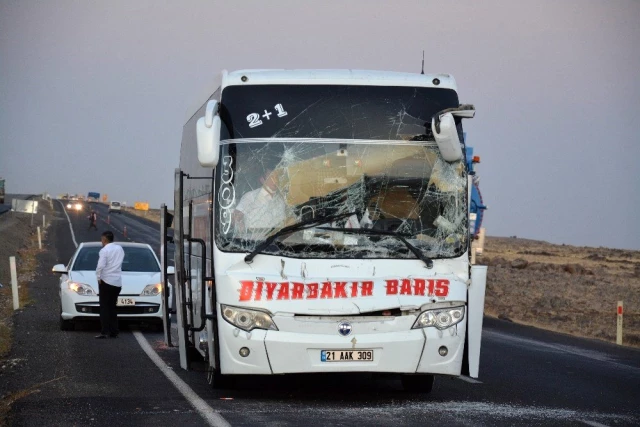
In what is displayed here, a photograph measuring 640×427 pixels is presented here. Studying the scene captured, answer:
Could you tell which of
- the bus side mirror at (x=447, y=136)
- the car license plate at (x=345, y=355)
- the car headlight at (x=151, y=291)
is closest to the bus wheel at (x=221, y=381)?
the car license plate at (x=345, y=355)

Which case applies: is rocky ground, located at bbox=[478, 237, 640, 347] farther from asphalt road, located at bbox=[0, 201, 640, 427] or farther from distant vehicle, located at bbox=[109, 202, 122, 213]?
distant vehicle, located at bbox=[109, 202, 122, 213]

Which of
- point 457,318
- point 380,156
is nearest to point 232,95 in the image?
point 380,156

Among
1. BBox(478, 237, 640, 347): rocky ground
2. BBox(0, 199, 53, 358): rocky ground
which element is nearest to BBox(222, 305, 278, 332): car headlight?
BBox(0, 199, 53, 358): rocky ground

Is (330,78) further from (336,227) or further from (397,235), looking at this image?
(397,235)

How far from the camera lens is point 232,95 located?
10.3 metres

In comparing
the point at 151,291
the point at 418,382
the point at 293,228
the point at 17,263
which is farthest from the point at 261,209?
the point at 17,263

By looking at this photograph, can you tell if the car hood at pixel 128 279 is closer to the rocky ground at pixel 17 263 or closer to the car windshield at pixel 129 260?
the car windshield at pixel 129 260

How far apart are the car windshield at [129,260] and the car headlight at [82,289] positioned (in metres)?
0.96

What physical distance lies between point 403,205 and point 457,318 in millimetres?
1161

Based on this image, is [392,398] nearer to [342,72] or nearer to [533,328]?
[342,72]

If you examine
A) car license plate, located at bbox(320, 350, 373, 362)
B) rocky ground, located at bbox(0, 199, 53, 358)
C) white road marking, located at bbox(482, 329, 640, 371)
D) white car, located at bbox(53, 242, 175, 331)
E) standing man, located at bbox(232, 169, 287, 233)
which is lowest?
rocky ground, located at bbox(0, 199, 53, 358)

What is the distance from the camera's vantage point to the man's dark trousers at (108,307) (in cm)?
1706

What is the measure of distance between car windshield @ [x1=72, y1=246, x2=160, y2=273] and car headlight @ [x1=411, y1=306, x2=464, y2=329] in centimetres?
1016

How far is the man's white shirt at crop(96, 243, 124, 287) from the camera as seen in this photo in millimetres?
17031
